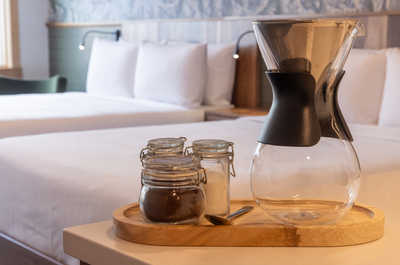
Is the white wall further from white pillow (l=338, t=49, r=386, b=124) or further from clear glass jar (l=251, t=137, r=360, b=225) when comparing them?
clear glass jar (l=251, t=137, r=360, b=225)

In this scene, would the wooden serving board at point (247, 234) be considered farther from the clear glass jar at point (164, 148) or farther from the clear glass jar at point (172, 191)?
the clear glass jar at point (164, 148)

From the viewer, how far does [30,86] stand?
5.27 meters

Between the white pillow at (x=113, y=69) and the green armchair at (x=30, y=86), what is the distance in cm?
41

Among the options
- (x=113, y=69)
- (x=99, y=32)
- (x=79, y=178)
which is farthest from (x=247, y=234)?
(x=99, y=32)

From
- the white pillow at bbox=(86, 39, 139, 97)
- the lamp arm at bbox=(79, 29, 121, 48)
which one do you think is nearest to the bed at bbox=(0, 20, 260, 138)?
the white pillow at bbox=(86, 39, 139, 97)

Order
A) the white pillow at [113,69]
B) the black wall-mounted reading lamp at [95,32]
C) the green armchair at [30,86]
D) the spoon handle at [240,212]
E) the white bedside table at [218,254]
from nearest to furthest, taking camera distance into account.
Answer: the white bedside table at [218,254], the spoon handle at [240,212], the white pillow at [113,69], the green armchair at [30,86], the black wall-mounted reading lamp at [95,32]

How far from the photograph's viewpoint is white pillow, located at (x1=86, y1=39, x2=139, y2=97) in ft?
15.2

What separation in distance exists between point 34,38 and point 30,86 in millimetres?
1044

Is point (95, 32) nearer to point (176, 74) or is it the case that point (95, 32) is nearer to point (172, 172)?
point (176, 74)

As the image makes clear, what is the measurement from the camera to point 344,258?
97cm

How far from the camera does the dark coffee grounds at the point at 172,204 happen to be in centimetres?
102

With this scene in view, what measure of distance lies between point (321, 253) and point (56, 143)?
168 centimetres

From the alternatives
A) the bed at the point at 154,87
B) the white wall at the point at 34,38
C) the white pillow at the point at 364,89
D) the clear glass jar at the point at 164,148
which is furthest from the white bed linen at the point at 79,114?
the clear glass jar at the point at 164,148

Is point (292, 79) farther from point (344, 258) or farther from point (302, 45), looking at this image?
point (344, 258)
